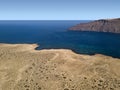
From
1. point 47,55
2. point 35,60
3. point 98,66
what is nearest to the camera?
point 98,66

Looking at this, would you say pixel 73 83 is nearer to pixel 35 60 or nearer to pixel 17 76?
pixel 17 76

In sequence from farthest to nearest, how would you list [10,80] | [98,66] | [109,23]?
[109,23] → [98,66] → [10,80]

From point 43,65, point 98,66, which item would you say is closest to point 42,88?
point 43,65

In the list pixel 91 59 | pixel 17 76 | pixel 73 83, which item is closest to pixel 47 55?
pixel 91 59

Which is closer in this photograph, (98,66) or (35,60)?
(98,66)

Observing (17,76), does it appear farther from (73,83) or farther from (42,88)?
(73,83)

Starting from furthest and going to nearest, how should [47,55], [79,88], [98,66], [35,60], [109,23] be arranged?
[109,23]
[47,55]
[35,60]
[98,66]
[79,88]
